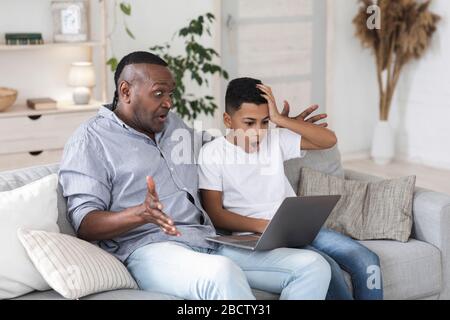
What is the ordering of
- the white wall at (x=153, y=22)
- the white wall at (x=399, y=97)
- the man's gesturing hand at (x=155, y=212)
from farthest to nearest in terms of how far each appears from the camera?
the white wall at (x=399, y=97) → the white wall at (x=153, y=22) → the man's gesturing hand at (x=155, y=212)

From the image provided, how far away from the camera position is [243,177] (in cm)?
288

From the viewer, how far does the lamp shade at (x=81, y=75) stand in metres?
4.88

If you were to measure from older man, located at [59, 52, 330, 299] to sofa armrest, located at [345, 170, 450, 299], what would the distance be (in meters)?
0.65

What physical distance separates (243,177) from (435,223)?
735mm

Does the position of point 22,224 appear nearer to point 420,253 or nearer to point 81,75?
point 420,253

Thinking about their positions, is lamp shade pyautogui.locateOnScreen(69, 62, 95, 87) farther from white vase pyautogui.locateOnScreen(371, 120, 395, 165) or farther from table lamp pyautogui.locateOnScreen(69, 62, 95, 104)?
white vase pyautogui.locateOnScreen(371, 120, 395, 165)

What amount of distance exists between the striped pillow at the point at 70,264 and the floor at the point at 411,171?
11.1 feet

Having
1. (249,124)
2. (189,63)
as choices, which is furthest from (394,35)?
(249,124)

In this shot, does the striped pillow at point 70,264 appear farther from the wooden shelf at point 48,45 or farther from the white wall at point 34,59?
the white wall at point 34,59

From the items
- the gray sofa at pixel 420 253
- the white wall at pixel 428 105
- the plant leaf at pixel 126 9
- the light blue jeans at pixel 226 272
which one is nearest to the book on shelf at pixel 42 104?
the plant leaf at pixel 126 9

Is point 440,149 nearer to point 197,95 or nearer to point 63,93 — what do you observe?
point 197,95
